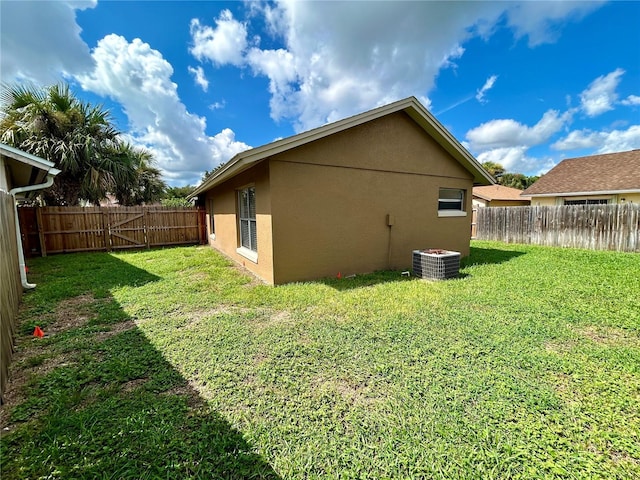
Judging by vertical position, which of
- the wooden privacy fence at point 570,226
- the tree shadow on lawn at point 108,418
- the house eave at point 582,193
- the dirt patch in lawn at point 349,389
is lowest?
the dirt patch in lawn at point 349,389

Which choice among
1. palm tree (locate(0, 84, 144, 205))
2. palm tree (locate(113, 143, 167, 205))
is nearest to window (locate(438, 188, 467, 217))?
palm tree (locate(0, 84, 144, 205))

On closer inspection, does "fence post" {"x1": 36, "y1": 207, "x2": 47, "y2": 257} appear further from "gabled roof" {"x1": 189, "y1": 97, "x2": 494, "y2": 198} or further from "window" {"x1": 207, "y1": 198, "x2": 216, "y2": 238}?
"gabled roof" {"x1": 189, "y1": 97, "x2": 494, "y2": 198}

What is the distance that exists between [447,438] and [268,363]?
74.3 inches

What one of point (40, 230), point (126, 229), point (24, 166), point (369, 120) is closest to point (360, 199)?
point (369, 120)

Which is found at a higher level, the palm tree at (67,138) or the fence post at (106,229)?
the palm tree at (67,138)

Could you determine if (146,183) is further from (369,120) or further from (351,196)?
(369,120)

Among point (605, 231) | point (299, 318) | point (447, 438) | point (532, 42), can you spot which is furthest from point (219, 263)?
point (605, 231)

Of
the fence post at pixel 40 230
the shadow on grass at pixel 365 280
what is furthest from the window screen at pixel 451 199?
the fence post at pixel 40 230

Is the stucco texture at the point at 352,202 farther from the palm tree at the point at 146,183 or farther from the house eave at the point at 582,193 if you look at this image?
the palm tree at the point at 146,183

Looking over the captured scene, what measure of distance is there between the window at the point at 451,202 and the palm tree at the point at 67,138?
47.6ft

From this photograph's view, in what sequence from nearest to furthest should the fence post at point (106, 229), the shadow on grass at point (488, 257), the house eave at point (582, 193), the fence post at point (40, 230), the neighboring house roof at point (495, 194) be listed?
1. the shadow on grass at point (488, 257)
2. the fence post at point (40, 230)
3. the fence post at point (106, 229)
4. the house eave at point (582, 193)
5. the neighboring house roof at point (495, 194)

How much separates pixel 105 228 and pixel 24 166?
18.3ft

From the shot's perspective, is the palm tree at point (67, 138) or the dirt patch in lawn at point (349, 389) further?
the palm tree at point (67, 138)

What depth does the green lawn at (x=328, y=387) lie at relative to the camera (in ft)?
5.99
